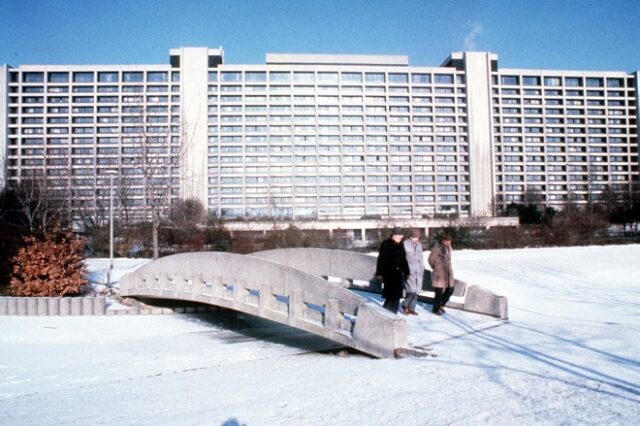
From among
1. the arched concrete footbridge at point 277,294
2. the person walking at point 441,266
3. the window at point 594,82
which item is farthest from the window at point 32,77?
the window at point 594,82

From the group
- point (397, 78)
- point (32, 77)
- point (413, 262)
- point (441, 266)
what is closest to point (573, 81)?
point (397, 78)

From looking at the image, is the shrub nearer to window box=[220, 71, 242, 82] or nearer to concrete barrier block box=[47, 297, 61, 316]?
concrete barrier block box=[47, 297, 61, 316]

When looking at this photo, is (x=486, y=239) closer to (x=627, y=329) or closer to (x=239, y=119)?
(x=627, y=329)

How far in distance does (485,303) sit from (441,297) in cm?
80

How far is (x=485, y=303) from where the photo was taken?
28.6 ft

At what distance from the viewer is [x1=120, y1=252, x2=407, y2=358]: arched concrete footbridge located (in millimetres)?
6453

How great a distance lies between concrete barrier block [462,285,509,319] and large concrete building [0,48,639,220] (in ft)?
169

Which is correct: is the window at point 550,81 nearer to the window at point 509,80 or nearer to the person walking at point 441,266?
the window at point 509,80

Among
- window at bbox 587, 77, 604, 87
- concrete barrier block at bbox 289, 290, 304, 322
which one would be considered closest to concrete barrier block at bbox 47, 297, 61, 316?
concrete barrier block at bbox 289, 290, 304, 322

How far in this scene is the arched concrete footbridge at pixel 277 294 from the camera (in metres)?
6.45

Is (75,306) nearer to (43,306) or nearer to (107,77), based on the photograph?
Answer: (43,306)

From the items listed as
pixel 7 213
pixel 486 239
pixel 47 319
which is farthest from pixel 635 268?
pixel 7 213

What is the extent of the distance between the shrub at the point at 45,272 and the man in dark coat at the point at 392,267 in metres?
9.14

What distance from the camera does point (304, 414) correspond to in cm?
424
